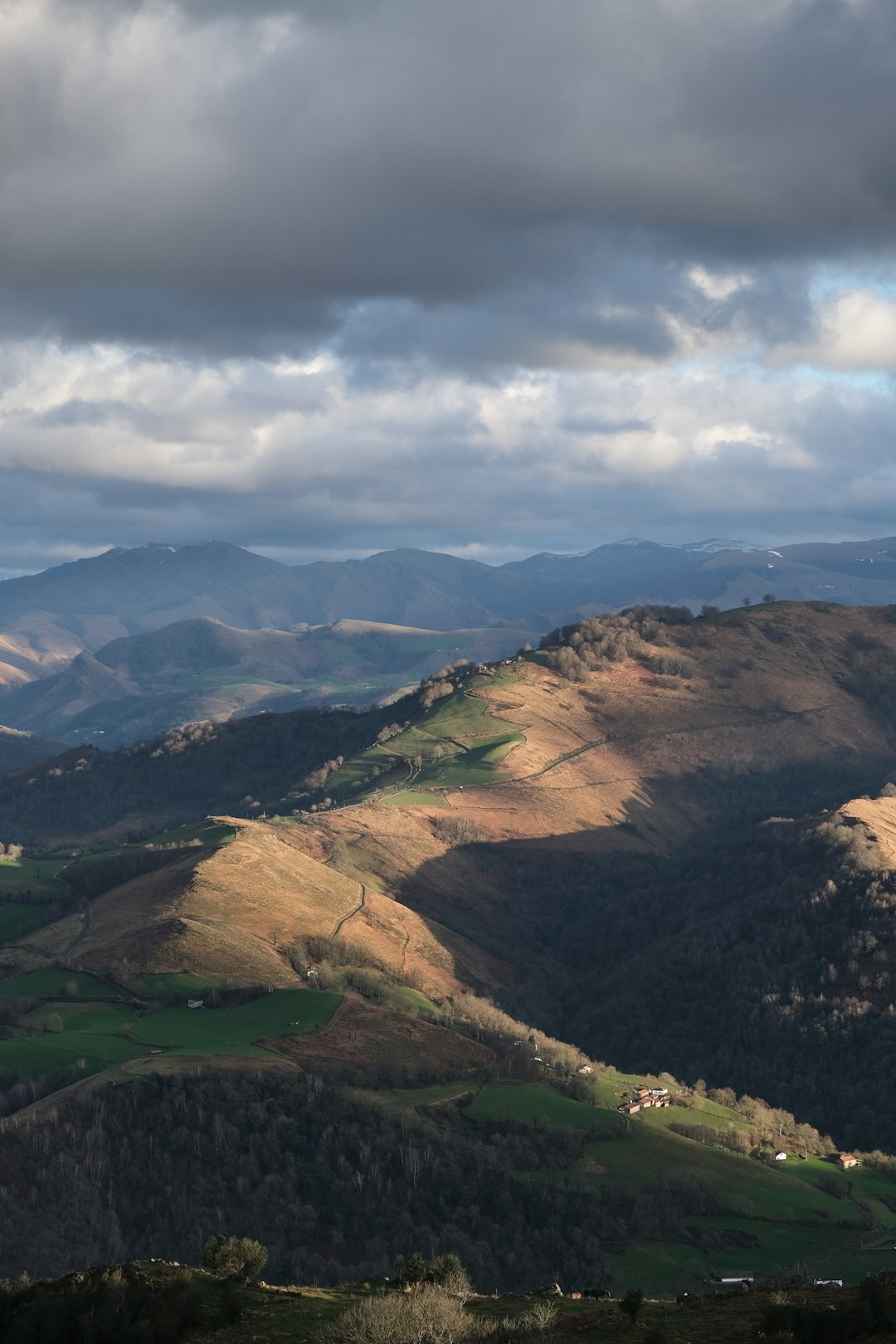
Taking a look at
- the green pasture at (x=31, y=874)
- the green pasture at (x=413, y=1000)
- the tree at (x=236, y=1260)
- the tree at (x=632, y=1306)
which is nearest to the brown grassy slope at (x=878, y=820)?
the green pasture at (x=413, y=1000)

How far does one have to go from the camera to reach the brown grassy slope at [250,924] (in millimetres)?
136625

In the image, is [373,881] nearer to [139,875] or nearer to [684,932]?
[139,875]

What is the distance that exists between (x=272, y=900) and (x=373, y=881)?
84.4ft

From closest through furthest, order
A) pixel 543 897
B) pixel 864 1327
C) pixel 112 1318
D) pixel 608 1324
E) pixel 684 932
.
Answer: pixel 864 1327 → pixel 112 1318 → pixel 608 1324 → pixel 684 932 → pixel 543 897

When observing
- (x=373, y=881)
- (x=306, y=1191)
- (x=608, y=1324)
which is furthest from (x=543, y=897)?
(x=608, y=1324)

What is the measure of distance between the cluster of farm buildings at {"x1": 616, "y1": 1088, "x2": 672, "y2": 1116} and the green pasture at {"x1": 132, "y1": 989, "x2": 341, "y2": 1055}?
28.4 m

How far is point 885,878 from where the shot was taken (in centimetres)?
15400

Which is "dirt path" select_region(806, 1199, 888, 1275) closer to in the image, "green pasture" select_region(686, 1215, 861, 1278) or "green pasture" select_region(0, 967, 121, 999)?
"green pasture" select_region(686, 1215, 861, 1278)

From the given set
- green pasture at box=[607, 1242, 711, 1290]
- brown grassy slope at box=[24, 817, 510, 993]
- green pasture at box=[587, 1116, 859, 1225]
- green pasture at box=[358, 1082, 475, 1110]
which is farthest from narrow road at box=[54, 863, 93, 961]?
green pasture at box=[607, 1242, 711, 1290]

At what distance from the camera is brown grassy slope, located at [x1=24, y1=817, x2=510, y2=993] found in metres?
137

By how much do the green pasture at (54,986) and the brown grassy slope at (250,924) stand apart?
3.29 meters

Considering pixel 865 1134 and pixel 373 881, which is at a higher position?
pixel 373 881

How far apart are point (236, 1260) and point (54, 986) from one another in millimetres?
85692

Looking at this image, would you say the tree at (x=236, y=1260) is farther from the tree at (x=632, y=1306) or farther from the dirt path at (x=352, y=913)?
the dirt path at (x=352, y=913)
